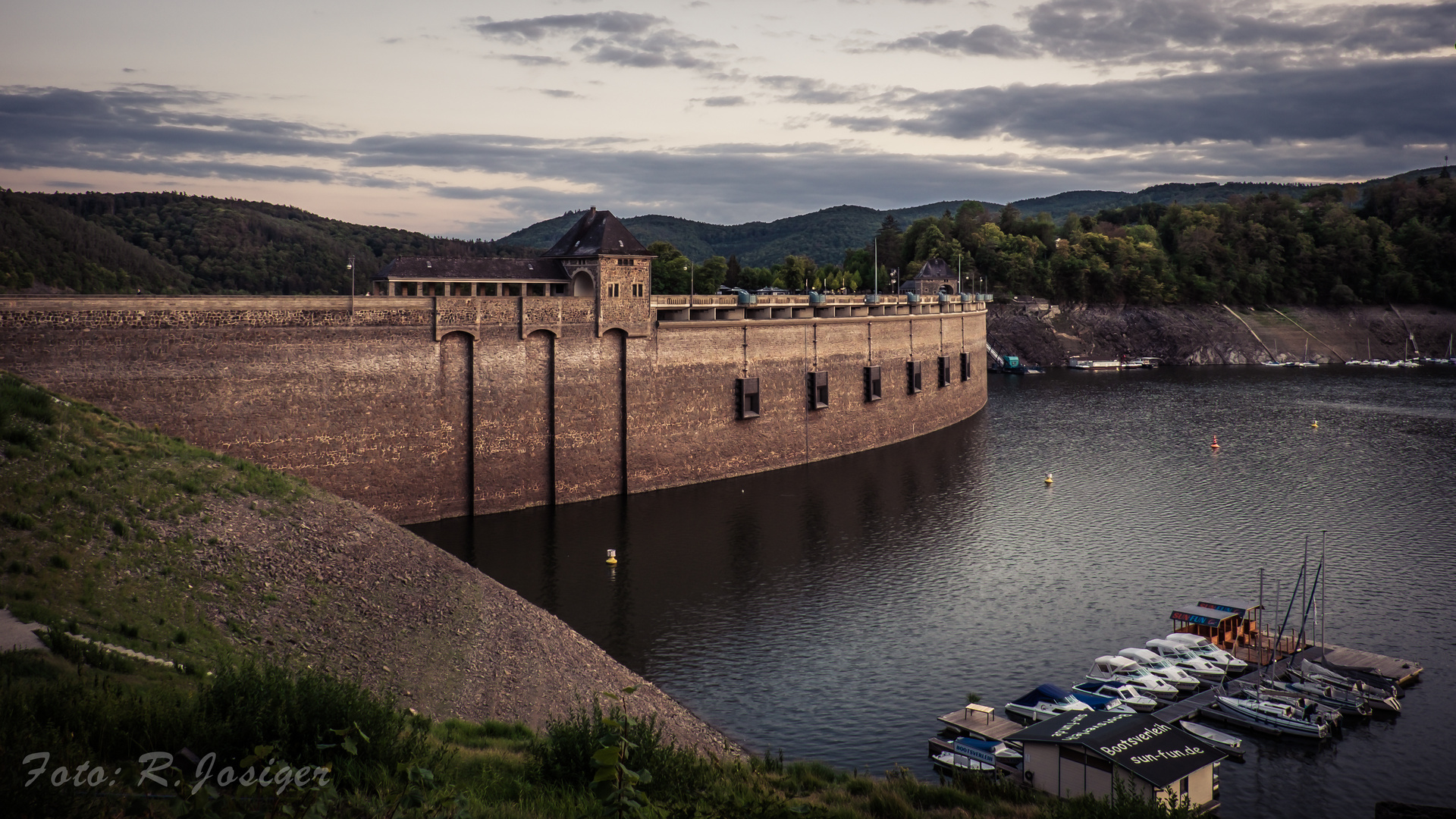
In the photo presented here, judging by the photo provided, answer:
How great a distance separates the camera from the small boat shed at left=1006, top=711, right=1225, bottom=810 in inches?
874

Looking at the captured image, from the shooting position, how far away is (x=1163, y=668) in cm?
3061

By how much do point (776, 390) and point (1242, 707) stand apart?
34.3m

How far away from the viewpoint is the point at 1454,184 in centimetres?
17150

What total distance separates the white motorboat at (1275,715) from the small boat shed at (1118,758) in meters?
4.93

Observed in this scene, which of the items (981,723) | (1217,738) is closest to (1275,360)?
(1217,738)

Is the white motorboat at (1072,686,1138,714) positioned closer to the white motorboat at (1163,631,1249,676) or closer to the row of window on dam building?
the white motorboat at (1163,631,1249,676)

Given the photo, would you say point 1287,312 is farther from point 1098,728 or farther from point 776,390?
point 1098,728

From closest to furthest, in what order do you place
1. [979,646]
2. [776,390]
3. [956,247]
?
[979,646]
[776,390]
[956,247]

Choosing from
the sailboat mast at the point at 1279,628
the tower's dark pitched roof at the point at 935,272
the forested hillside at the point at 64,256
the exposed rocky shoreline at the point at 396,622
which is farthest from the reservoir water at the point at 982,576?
the tower's dark pitched roof at the point at 935,272

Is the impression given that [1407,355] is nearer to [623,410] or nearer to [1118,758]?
[623,410]

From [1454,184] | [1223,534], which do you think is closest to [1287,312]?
[1454,184]

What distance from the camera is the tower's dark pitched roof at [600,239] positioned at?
5100 cm

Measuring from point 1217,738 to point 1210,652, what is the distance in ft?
18.1

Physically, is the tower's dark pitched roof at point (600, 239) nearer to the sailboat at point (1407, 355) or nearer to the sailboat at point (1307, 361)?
the sailboat at point (1307, 361)
